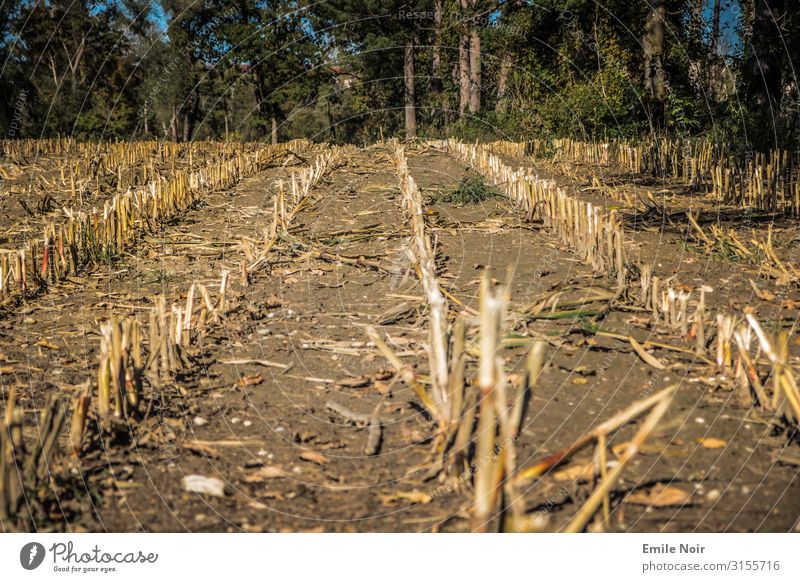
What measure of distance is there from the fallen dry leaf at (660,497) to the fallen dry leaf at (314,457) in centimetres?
116

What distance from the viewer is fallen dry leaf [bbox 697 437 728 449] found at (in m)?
2.76

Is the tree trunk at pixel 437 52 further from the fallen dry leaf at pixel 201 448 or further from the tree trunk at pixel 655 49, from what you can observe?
the fallen dry leaf at pixel 201 448

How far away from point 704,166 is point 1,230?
9900mm

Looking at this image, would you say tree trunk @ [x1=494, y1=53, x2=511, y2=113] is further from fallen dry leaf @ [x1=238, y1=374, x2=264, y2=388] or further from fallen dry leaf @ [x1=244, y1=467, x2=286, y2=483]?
fallen dry leaf @ [x1=244, y1=467, x2=286, y2=483]

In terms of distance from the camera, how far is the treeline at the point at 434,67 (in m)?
12.7

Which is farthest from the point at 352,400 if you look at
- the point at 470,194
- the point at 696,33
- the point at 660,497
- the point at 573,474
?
the point at 696,33

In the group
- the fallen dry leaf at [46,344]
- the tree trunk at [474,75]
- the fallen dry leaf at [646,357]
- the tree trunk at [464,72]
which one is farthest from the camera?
the tree trunk at [464,72]

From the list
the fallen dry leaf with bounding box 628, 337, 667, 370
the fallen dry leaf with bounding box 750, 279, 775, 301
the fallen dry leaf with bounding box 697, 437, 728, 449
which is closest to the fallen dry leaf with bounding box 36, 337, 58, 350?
the fallen dry leaf with bounding box 628, 337, 667, 370

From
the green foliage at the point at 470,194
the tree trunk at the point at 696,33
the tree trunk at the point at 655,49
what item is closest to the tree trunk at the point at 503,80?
the tree trunk at the point at 655,49

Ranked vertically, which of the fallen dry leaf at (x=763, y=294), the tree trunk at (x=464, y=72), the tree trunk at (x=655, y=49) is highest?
the tree trunk at (x=464, y=72)

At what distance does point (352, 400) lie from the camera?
3.43m

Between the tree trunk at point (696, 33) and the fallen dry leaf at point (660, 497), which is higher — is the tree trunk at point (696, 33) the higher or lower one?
the higher one

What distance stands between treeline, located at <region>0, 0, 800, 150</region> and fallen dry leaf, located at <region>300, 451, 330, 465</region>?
27.2 ft

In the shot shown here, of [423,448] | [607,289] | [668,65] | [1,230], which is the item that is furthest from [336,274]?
[668,65]
